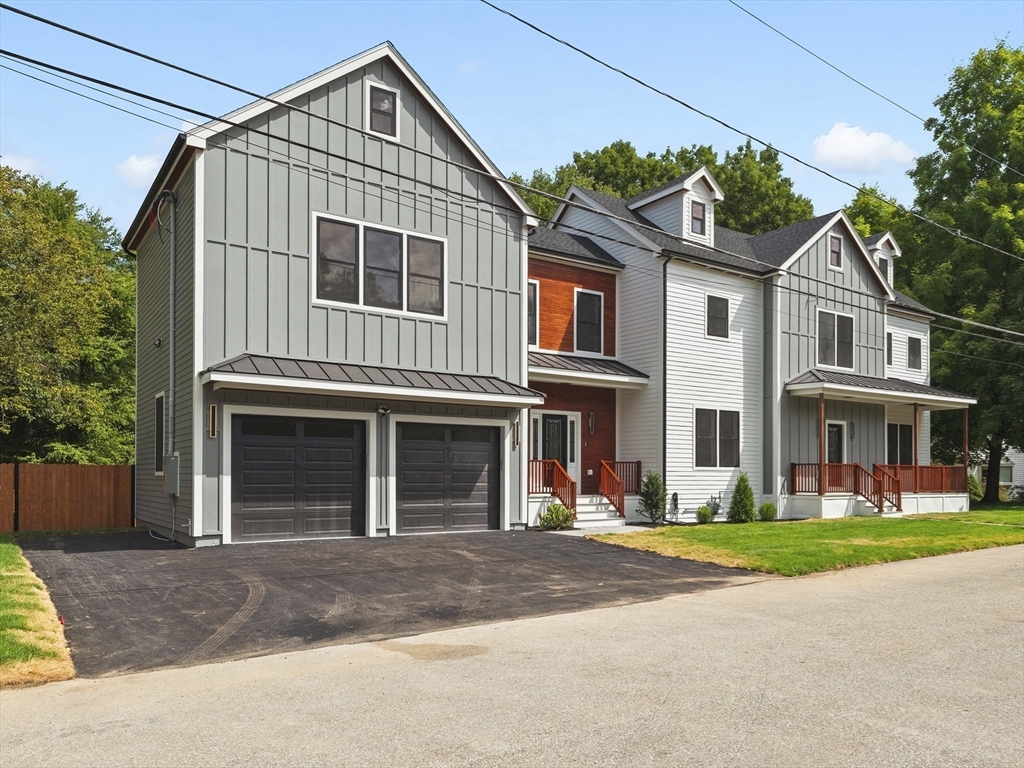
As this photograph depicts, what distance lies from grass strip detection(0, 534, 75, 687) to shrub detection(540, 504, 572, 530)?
10270 mm

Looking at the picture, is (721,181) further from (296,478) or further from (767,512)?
(296,478)

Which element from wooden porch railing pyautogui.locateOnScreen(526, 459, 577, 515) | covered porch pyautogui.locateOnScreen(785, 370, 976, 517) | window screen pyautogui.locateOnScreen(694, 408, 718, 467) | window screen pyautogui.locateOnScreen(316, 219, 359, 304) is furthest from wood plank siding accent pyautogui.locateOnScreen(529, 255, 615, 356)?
window screen pyautogui.locateOnScreen(316, 219, 359, 304)

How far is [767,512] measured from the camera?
23797 mm

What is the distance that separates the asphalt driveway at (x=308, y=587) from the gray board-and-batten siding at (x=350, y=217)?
147 inches

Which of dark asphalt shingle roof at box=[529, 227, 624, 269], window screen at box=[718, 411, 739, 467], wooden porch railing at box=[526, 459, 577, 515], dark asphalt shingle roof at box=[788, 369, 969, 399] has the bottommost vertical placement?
wooden porch railing at box=[526, 459, 577, 515]

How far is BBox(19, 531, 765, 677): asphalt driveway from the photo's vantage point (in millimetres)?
8695

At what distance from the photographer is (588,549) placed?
52.7ft

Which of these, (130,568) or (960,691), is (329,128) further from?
(960,691)

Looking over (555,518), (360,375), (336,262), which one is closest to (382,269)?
(336,262)

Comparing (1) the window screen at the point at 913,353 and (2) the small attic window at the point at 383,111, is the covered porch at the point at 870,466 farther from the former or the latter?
(2) the small attic window at the point at 383,111

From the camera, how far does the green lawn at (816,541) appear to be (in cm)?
1509

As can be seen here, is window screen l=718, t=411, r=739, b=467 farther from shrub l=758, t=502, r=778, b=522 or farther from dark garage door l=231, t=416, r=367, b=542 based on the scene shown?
dark garage door l=231, t=416, r=367, b=542

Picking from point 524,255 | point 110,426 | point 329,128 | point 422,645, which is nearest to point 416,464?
point 524,255

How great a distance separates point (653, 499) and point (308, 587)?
486 inches
